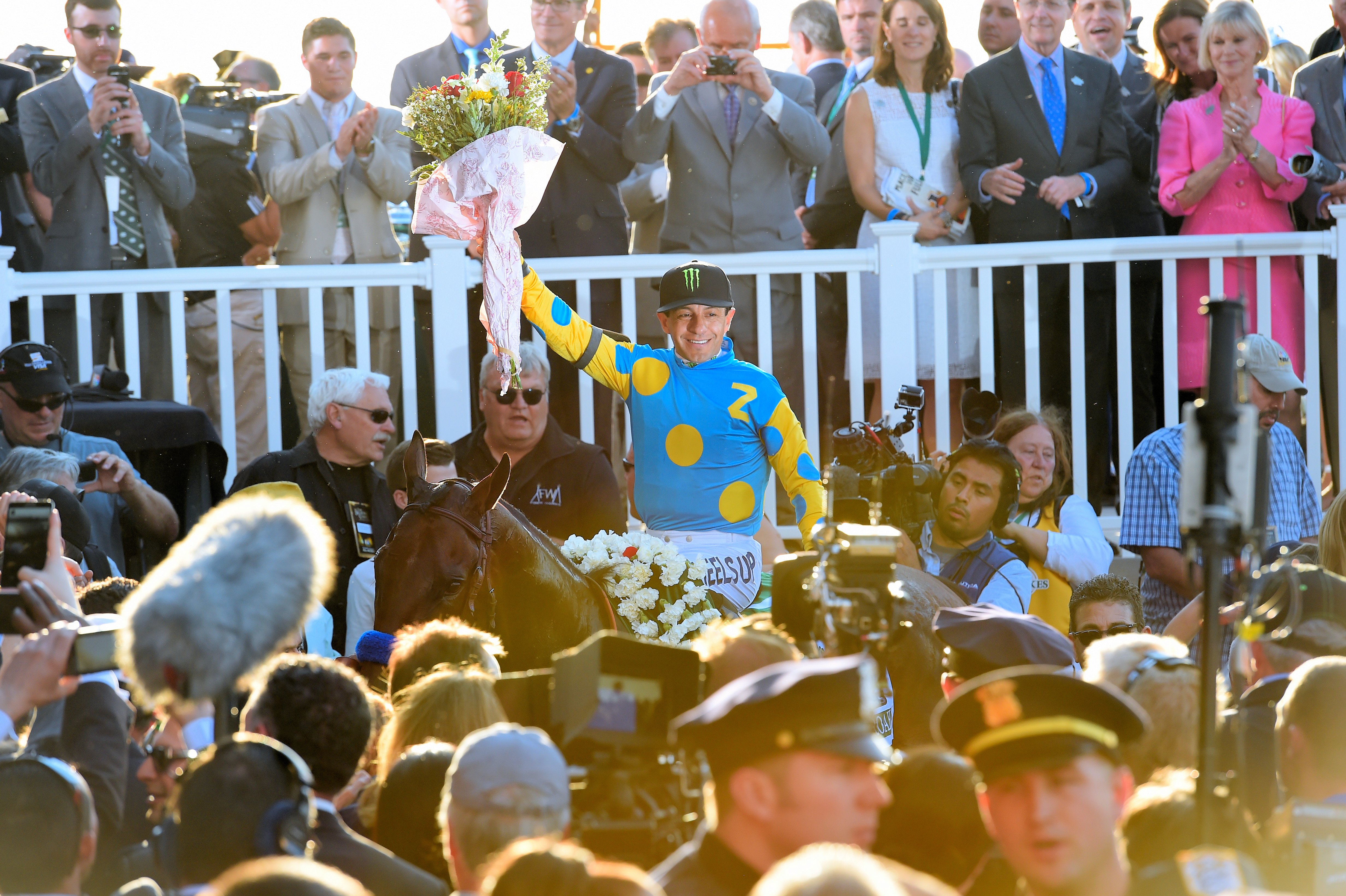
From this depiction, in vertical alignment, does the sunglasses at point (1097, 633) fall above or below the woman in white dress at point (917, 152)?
below

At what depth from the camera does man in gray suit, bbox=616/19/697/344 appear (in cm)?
788

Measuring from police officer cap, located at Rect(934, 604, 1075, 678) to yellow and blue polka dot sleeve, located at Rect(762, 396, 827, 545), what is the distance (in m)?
2.30

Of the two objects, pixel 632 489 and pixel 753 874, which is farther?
pixel 632 489

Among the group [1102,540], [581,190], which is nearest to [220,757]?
[1102,540]

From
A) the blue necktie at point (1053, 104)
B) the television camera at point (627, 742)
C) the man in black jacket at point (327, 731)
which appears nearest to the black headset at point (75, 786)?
the man in black jacket at point (327, 731)

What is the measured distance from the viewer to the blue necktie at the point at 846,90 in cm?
807

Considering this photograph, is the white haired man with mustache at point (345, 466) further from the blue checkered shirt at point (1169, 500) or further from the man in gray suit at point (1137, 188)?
the man in gray suit at point (1137, 188)

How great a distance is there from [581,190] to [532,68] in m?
0.65

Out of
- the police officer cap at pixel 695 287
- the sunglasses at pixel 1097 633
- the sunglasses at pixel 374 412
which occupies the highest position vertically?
the police officer cap at pixel 695 287

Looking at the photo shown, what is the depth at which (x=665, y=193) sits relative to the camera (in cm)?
823

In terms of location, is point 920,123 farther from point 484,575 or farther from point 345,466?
point 484,575

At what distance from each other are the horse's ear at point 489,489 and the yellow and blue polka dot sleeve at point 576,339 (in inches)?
51.6

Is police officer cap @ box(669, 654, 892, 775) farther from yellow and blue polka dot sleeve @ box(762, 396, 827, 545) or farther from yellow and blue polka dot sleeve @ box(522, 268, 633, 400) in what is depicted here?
yellow and blue polka dot sleeve @ box(522, 268, 633, 400)

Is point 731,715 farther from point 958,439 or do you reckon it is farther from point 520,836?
point 958,439
